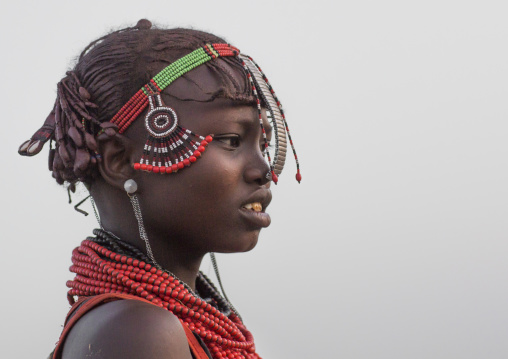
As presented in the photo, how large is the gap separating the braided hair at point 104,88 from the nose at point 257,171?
154mm

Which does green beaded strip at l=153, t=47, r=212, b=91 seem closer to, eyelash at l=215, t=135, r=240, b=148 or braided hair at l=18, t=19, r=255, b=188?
braided hair at l=18, t=19, r=255, b=188

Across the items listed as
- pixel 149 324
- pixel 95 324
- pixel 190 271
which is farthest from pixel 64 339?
pixel 190 271

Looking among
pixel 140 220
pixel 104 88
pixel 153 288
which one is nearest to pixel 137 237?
pixel 140 220

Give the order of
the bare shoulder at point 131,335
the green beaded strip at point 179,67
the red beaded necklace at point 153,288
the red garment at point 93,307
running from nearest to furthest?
1. the bare shoulder at point 131,335
2. the red garment at point 93,307
3. the red beaded necklace at point 153,288
4. the green beaded strip at point 179,67

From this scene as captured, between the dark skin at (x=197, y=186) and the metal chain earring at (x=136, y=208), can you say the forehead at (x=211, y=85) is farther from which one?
the metal chain earring at (x=136, y=208)

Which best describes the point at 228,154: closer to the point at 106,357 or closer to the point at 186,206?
the point at 186,206

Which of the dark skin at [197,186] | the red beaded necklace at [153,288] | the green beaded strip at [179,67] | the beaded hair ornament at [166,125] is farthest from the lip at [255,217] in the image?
the green beaded strip at [179,67]

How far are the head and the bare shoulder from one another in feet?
1.11

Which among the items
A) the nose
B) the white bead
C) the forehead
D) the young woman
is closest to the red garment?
the young woman

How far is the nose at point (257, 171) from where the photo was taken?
1.93 m

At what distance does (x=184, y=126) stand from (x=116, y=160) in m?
0.21

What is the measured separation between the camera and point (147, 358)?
1554mm

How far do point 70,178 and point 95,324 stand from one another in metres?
0.56

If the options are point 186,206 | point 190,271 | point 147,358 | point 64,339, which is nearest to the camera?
point 147,358
